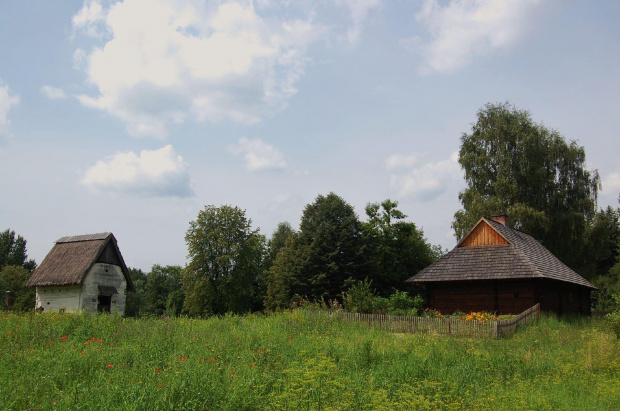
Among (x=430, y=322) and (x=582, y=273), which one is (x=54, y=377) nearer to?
(x=430, y=322)

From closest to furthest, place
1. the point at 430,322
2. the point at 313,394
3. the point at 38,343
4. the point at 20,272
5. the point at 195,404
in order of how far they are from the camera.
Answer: the point at 195,404 < the point at 313,394 < the point at 38,343 < the point at 430,322 < the point at 20,272

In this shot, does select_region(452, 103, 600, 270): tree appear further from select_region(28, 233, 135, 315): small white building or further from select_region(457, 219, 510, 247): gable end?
select_region(28, 233, 135, 315): small white building

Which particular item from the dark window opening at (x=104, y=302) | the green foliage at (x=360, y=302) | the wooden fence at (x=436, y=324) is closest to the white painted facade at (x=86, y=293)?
the dark window opening at (x=104, y=302)

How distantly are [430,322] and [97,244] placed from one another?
21402mm

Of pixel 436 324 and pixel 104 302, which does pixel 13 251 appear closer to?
pixel 104 302

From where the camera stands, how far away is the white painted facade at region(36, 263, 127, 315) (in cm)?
2836

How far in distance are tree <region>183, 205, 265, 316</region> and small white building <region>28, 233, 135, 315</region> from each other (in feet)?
32.6

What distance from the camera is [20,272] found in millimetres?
47719

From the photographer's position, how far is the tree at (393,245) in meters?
37.9

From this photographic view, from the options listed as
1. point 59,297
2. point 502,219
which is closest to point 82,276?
point 59,297

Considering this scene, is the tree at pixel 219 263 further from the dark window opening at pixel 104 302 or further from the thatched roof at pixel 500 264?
the thatched roof at pixel 500 264

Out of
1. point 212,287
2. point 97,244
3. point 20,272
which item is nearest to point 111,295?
point 97,244

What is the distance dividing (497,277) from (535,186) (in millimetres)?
12604

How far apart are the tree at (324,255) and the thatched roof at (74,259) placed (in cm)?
1118
